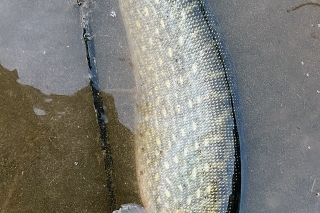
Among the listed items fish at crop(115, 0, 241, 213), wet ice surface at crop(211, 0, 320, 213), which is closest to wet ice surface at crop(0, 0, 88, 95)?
fish at crop(115, 0, 241, 213)

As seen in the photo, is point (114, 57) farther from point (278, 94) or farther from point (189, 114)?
point (278, 94)

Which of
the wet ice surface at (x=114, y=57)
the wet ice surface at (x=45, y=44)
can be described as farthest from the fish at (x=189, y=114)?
the wet ice surface at (x=45, y=44)

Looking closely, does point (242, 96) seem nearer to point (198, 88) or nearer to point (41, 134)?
point (198, 88)

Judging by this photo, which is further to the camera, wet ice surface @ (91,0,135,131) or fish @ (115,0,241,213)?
wet ice surface @ (91,0,135,131)

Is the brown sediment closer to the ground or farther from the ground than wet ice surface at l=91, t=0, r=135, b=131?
closer to the ground

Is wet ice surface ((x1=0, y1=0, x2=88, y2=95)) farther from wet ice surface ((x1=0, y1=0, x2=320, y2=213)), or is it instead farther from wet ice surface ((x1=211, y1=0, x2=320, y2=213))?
Answer: wet ice surface ((x1=211, y1=0, x2=320, y2=213))

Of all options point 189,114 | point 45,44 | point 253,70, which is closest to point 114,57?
point 45,44
